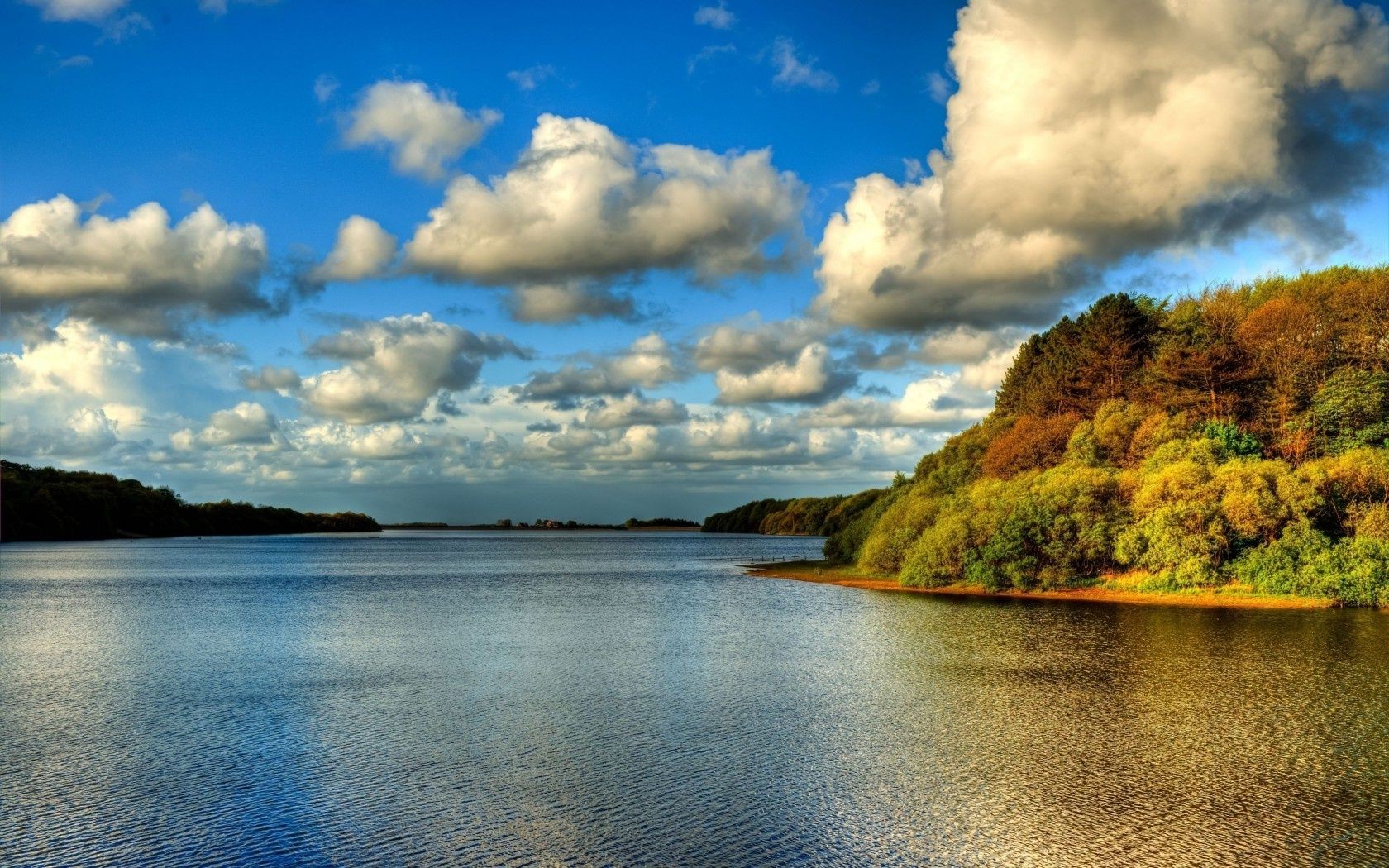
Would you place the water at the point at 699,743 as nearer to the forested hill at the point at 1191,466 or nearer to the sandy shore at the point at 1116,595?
the sandy shore at the point at 1116,595

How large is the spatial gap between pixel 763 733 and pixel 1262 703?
42.6ft

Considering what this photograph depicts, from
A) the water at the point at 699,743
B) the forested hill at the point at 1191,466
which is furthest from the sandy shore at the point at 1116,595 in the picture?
the water at the point at 699,743

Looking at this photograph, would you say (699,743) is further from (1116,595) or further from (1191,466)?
(1191,466)

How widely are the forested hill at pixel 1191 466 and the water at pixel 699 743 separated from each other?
38.8ft

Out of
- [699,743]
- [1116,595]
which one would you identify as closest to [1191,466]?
[1116,595]

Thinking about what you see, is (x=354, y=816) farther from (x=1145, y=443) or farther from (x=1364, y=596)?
(x=1145, y=443)

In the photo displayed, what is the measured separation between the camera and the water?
14203 millimetres

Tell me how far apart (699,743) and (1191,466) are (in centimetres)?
4741

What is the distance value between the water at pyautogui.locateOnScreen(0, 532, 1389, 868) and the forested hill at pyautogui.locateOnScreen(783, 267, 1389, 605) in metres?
11.8

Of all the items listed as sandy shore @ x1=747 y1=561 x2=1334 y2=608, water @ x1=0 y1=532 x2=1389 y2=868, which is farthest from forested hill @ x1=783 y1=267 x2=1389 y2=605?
water @ x1=0 y1=532 x2=1389 y2=868

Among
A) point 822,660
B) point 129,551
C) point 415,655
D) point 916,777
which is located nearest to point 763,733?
point 916,777

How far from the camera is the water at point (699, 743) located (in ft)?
46.6

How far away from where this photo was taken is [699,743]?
66.6 feet

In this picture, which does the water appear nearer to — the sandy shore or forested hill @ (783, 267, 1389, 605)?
the sandy shore
